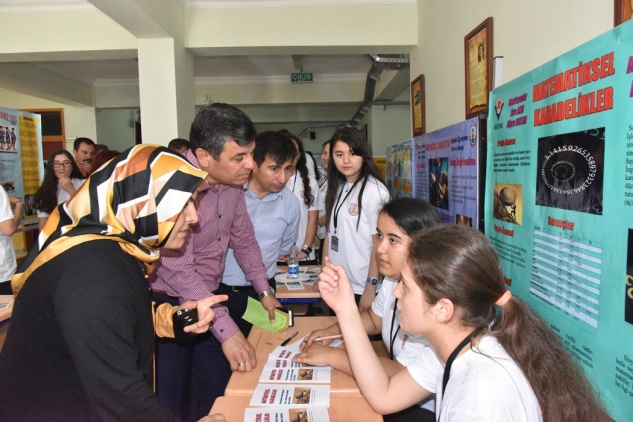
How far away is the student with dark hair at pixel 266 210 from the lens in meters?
2.47

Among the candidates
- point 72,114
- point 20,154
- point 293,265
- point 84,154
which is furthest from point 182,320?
point 72,114

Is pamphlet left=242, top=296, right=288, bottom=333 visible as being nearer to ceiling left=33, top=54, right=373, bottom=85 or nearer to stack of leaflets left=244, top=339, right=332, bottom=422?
stack of leaflets left=244, top=339, right=332, bottom=422

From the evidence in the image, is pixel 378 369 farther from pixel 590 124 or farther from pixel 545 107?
pixel 545 107

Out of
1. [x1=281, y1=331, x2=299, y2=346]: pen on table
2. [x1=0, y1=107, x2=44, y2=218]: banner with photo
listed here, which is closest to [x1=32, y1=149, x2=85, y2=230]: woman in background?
[x1=0, y1=107, x2=44, y2=218]: banner with photo

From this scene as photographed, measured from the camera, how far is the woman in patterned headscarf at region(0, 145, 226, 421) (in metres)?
0.89

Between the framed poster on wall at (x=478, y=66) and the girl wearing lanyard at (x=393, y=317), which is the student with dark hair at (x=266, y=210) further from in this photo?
the framed poster on wall at (x=478, y=66)

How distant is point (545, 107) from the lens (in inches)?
61.4

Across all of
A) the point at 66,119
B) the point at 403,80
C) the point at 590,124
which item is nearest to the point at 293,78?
the point at 403,80

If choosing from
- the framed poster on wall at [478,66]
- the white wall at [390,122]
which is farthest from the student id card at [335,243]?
the white wall at [390,122]

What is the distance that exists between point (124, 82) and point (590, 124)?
353 inches

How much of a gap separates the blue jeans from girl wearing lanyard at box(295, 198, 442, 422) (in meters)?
0.40

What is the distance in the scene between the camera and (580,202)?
52.9 inches

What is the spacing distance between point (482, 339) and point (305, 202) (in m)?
3.13

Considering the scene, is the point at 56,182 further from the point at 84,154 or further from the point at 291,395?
the point at 291,395
